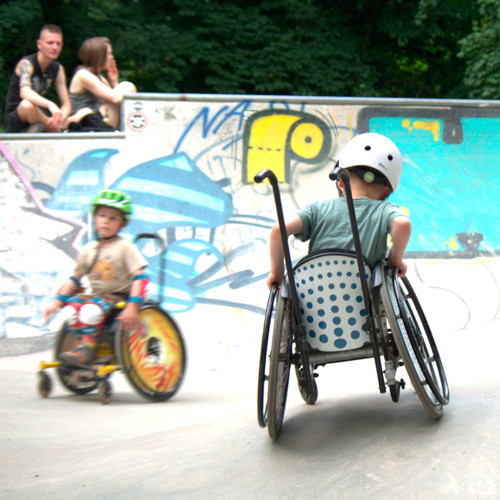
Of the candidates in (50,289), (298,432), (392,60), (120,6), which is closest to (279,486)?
(298,432)

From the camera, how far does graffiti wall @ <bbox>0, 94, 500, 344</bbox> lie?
21.9 ft

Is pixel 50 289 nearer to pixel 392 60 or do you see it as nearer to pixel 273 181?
pixel 273 181

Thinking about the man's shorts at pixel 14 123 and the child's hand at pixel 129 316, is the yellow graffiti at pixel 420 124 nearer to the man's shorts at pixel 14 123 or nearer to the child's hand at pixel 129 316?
the child's hand at pixel 129 316

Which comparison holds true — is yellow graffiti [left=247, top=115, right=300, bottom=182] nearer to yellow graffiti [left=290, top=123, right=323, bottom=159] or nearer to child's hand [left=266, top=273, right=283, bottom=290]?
yellow graffiti [left=290, top=123, right=323, bottom=159]

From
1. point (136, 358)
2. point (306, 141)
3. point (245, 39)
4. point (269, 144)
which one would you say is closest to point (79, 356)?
point (136, 358)

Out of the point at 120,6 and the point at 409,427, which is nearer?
the point at 409,427

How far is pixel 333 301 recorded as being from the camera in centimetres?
289

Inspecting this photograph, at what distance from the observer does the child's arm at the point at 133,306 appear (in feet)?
14.4

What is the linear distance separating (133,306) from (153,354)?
1.39ft

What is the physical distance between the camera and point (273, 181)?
2.71 m

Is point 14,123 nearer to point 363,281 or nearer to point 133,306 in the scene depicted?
point 133,306

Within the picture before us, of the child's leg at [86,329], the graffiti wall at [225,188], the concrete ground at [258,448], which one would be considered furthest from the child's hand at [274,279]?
the graffiti wall at [225,188]

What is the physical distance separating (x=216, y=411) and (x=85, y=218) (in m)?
3.17

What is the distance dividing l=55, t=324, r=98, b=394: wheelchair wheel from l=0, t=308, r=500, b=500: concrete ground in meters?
0.16
